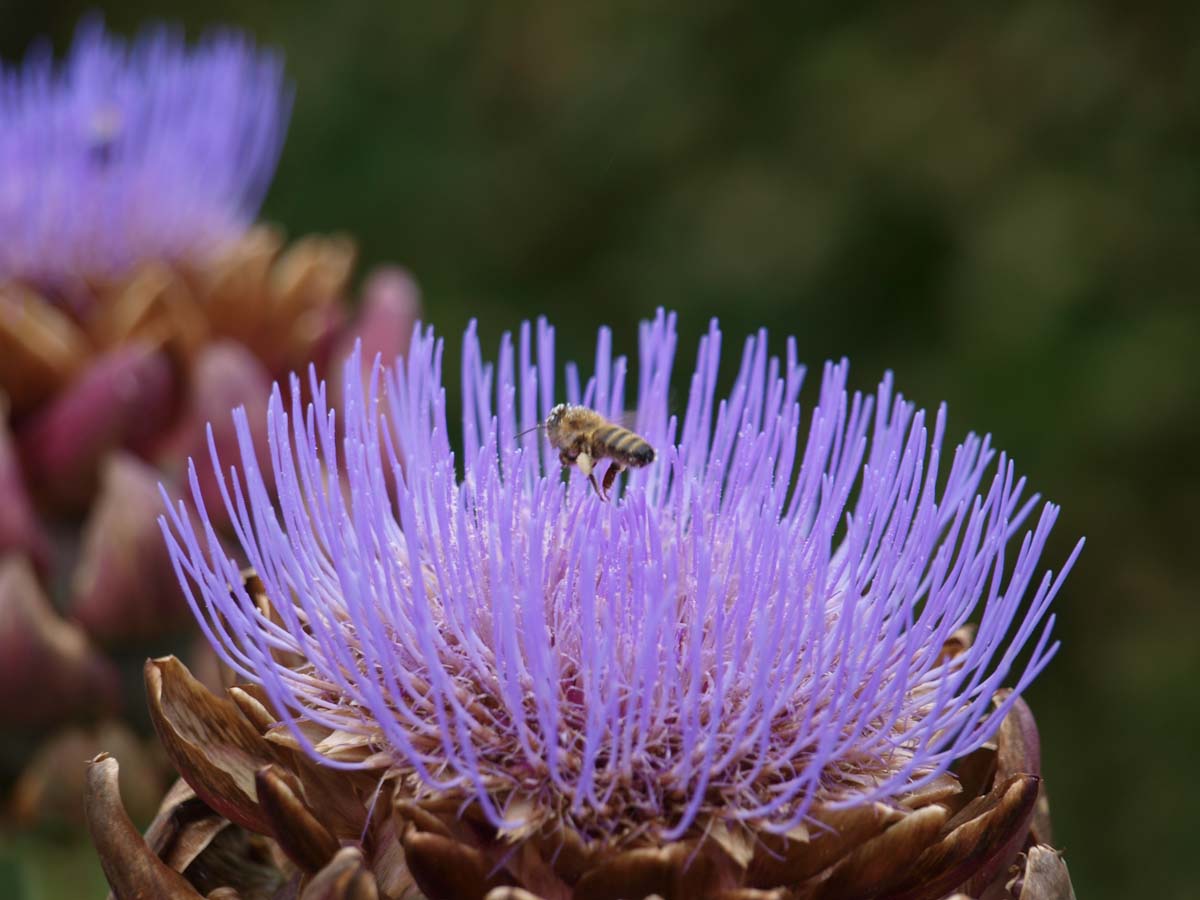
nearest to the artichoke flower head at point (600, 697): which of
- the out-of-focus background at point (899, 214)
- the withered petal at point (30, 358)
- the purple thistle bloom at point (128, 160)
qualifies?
the withered petal at point (30, 358)

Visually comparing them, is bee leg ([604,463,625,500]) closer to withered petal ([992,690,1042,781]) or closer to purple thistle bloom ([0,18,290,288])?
withered petal ([992,690,1042,781])

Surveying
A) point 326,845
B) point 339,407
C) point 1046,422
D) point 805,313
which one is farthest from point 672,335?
point 805,313

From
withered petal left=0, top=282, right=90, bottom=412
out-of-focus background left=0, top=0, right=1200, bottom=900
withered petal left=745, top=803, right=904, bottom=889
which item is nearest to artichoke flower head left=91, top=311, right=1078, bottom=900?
withered petal left=745, top=803, right=904, bottom=889

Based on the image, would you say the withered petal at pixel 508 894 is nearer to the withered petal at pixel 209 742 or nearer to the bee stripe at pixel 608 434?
the withered petal at pixel 209 742

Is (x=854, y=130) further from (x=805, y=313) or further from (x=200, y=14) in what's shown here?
(x=200, y=14)

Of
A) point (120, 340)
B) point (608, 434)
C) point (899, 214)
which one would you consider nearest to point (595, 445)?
point (608, 434)

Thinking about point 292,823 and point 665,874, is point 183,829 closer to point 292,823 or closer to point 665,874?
point 292,823
